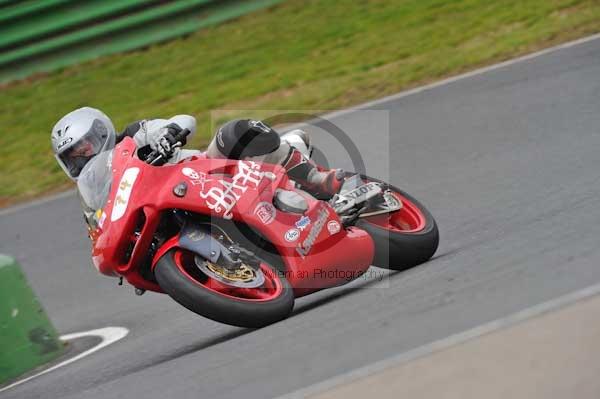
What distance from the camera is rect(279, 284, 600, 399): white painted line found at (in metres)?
3.85

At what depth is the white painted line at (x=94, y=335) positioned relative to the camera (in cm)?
586

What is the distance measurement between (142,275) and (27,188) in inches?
201

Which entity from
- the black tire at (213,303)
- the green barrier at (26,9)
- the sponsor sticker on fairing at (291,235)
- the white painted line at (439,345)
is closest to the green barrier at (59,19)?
the green barrier at (26,9)

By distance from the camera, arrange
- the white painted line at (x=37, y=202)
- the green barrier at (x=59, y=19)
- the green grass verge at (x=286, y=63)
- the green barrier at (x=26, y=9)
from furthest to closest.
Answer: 1. the green barrier at (x=59, y=19)
2. the green barrier at (x=26, y=9)
3. the green grass verge at (x=286, y=63)
4. the white painted line at (x=37, y=202)

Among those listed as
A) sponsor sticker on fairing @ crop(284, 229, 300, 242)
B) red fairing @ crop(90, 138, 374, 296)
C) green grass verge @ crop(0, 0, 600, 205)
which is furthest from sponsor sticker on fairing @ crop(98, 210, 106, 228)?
green grass verge @ crop(0, 0, 600, 205)

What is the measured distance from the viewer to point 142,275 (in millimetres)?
5438

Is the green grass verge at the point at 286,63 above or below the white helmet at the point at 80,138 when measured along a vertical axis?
below

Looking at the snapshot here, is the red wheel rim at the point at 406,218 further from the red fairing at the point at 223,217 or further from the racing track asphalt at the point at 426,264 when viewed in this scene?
the red fairing at the point at 223,217

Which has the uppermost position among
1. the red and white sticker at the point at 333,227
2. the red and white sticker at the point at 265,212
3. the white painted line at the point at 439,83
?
the red and white sticker at the point at 265,212

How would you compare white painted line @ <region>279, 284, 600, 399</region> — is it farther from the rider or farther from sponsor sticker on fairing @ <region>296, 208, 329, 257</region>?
the rider

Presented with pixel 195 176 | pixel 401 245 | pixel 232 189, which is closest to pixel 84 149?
pixel 195 176

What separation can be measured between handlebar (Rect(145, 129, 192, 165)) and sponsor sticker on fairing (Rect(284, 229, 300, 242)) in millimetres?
711

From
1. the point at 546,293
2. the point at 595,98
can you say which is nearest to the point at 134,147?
the point at 546,293

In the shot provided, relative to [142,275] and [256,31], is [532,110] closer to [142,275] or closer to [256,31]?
[142,275]
